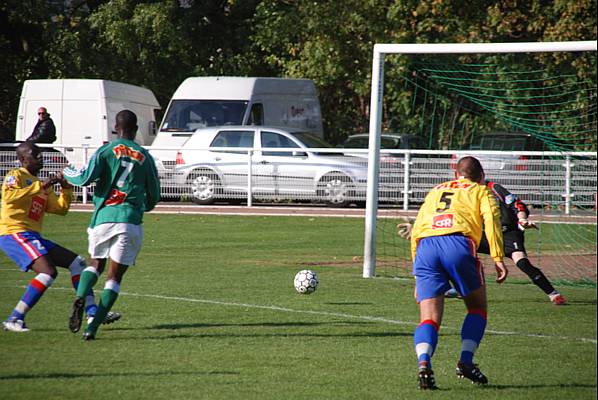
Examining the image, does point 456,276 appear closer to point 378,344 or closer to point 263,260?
point 378,344

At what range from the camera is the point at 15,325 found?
9.17 meters

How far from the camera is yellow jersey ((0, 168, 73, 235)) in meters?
9.30

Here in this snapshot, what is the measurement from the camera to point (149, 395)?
6973 millimetres

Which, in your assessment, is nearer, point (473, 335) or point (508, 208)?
point (473, 335)

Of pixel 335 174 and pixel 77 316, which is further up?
pixel 335 174

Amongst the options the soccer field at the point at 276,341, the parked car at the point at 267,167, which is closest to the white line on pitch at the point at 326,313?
the soccer field at the point at 276,341

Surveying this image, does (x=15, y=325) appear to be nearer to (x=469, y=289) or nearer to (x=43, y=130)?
(x=469, y=289)

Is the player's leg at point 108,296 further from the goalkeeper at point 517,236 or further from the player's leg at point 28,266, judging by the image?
the goalkeeper at point 517,236

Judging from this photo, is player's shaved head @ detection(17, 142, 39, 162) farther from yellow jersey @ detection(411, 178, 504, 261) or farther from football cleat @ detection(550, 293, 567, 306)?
football cleat @ detection(550, 293, 567, 306)

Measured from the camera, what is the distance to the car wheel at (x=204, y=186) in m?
23.6

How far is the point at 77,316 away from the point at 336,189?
566 inches

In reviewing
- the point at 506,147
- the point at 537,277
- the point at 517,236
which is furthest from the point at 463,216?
the point at 506,147

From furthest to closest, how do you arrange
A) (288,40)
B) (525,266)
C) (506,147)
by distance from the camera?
1. (288,40)
2. (506,147)
3. (525,266)

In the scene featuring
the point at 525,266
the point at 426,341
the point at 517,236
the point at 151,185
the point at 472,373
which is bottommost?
the point at 472,373
